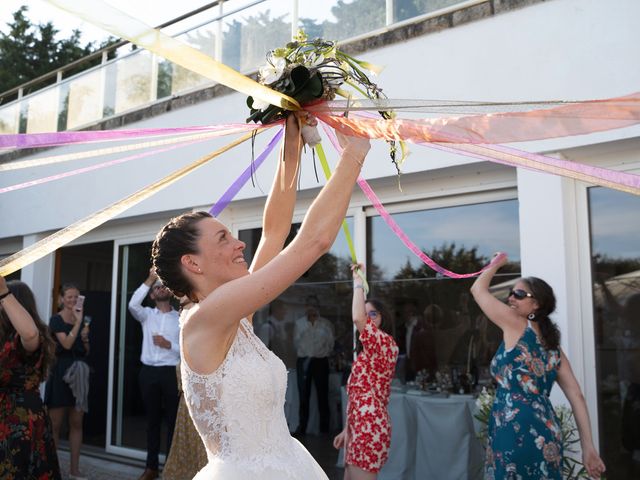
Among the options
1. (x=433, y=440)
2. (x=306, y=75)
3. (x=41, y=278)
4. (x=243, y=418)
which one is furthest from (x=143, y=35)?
(x=41, y=278)

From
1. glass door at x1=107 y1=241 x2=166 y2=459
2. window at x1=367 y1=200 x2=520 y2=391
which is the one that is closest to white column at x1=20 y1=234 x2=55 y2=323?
glass door at x1=107 y1=241 x2=166 y2=459

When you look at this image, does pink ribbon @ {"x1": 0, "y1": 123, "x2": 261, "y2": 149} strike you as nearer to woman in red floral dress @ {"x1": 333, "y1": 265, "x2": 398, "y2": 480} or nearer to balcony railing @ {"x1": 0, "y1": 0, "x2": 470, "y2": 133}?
woman in red floral dress @ {"x1": 333, "y1": 265, "x2": 398, "y2": 480}

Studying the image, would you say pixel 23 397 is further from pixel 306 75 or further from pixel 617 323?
pixel 617 323

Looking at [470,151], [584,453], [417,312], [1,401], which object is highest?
[470,151]

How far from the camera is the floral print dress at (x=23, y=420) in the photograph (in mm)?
3828

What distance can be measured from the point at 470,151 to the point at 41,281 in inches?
318

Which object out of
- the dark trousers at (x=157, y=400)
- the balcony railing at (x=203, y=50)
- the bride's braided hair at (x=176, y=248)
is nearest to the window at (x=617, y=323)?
the balcony railing at (x=203, y=50)

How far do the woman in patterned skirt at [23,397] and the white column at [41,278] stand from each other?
5446 millimetres

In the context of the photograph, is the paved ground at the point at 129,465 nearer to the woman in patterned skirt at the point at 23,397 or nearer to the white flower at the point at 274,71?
the woman in patterned skirt at the point at 23,397

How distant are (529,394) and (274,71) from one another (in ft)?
8.51

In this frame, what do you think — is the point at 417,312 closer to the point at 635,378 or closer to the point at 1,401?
the point at 635,378

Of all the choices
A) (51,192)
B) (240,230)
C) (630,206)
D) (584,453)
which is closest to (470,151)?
(584,453)

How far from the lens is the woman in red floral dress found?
4945 millimetres

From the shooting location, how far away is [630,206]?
469 centimetres
